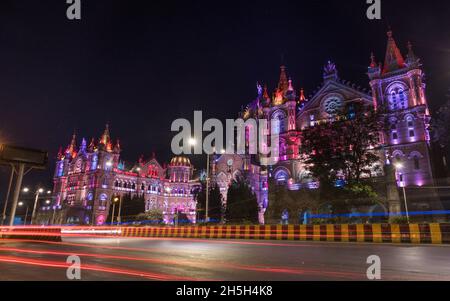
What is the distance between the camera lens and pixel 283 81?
6994 centimetres

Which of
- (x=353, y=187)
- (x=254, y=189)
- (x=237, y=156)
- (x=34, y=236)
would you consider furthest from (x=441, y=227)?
(x=237, y=156)

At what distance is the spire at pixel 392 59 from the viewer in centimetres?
5080

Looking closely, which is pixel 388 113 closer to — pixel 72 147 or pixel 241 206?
pixel 241 206

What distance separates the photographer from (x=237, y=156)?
79.6m

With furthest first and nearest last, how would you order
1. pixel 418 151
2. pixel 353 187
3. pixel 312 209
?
pixel 418 151 → pixel 312 209 → pixel 353 187

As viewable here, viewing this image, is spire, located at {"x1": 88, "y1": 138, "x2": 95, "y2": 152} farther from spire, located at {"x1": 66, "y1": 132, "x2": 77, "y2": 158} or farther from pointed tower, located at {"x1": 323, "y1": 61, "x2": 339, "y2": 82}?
pointed tower, located at {"x1": 323, "y1": 61, "x2": 339, "y2": 82}

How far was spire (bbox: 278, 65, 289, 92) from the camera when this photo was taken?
67875 millimetres

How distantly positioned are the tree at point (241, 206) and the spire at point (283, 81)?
23590mm

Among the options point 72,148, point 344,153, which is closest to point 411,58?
point 344,153

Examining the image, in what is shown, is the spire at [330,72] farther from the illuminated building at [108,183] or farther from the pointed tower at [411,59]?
the illuminated building at [108,183]

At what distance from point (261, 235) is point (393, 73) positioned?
40.5 meters

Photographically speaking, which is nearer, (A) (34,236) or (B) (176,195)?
(A) (34,236)

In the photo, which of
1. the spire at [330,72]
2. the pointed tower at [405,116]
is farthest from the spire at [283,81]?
the pointed tower at [405,116]
